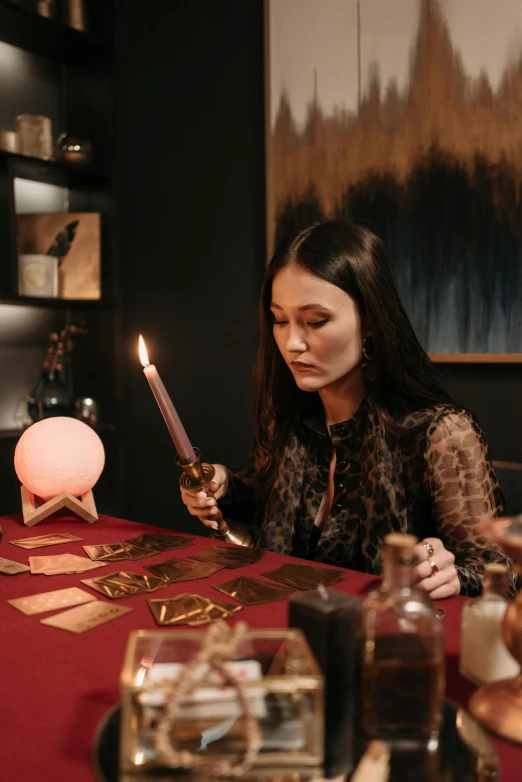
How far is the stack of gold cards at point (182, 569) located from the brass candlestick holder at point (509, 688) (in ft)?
1.82

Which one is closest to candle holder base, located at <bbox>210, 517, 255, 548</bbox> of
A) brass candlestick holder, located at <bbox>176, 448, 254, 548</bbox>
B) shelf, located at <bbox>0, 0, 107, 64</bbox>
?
brass candlestick holder, located at <bbox>176, 448, 254, 548</bbox>

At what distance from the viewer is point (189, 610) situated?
98cm

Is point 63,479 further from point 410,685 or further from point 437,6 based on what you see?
point 437,6

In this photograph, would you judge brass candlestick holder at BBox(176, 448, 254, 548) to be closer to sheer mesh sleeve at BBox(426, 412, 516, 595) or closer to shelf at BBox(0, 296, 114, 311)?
sheer mesh sleeve at BBox(426, 412, 516, 595)

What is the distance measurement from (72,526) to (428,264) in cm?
155

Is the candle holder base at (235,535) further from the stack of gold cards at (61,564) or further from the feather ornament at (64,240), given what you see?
the feather ornament at (64,240)

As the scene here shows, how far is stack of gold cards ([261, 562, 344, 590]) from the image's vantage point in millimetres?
1117

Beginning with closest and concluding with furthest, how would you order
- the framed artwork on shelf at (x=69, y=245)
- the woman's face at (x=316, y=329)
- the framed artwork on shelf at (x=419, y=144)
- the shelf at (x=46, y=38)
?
the woman's face at (x=316, y=329) → the framed artwork on shelf at (x=419, y=144) → the shelf at (x=46, y=38) → the framed artwork on shelf at (x=69, y=245)

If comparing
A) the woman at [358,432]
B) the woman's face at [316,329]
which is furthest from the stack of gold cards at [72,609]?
the woman's face at [316,329]

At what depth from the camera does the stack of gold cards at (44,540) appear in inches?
53.9

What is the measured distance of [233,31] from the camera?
3.00 m

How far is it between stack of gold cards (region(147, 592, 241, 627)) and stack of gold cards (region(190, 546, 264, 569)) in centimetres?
21

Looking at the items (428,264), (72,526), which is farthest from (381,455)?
(428,264)

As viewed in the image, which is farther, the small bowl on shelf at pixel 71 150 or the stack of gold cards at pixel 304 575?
the small bowl on shelf at pixel 71 150
